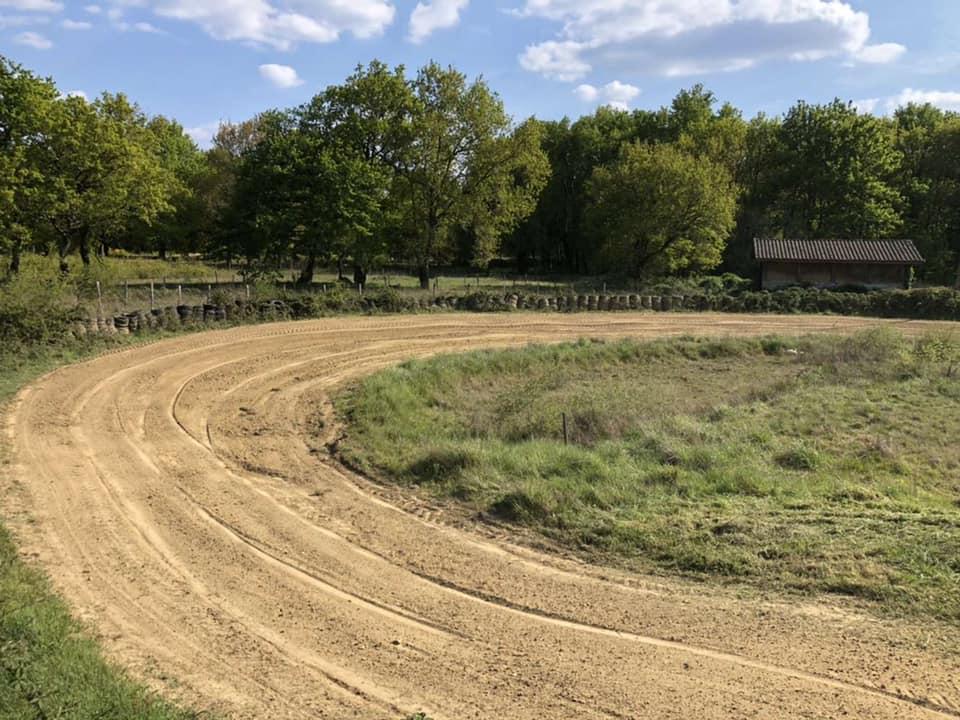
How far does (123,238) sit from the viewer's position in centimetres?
6950

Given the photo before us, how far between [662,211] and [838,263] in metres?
12.2

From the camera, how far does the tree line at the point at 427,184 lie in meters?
39.4

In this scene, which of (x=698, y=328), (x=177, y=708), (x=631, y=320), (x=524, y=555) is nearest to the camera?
(x=177, y=708)

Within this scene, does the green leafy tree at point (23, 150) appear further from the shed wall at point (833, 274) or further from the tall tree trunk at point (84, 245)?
the shed wall at point (833, 274)

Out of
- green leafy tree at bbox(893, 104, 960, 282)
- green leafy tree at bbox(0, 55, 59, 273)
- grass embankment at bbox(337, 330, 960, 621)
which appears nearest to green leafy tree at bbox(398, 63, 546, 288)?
green leafy tree at bbox(0, 55, 59, 273)

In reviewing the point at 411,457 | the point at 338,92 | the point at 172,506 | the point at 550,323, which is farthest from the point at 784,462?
the point at 338,92

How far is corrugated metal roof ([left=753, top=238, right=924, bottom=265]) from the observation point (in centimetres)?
4747

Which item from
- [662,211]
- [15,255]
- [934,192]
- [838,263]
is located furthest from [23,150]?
[934,192]

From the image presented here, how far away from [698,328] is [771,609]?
28295mm

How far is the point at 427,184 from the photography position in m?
44.5

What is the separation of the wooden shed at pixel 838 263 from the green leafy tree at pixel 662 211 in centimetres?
397

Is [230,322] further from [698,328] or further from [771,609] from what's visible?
[771,609]

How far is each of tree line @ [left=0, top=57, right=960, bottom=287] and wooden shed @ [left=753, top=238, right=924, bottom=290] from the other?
4228 millimetres

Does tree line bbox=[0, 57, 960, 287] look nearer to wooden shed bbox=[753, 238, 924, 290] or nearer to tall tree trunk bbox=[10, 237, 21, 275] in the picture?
tall tree trunk bbox=[10, 237, 21, 275]
